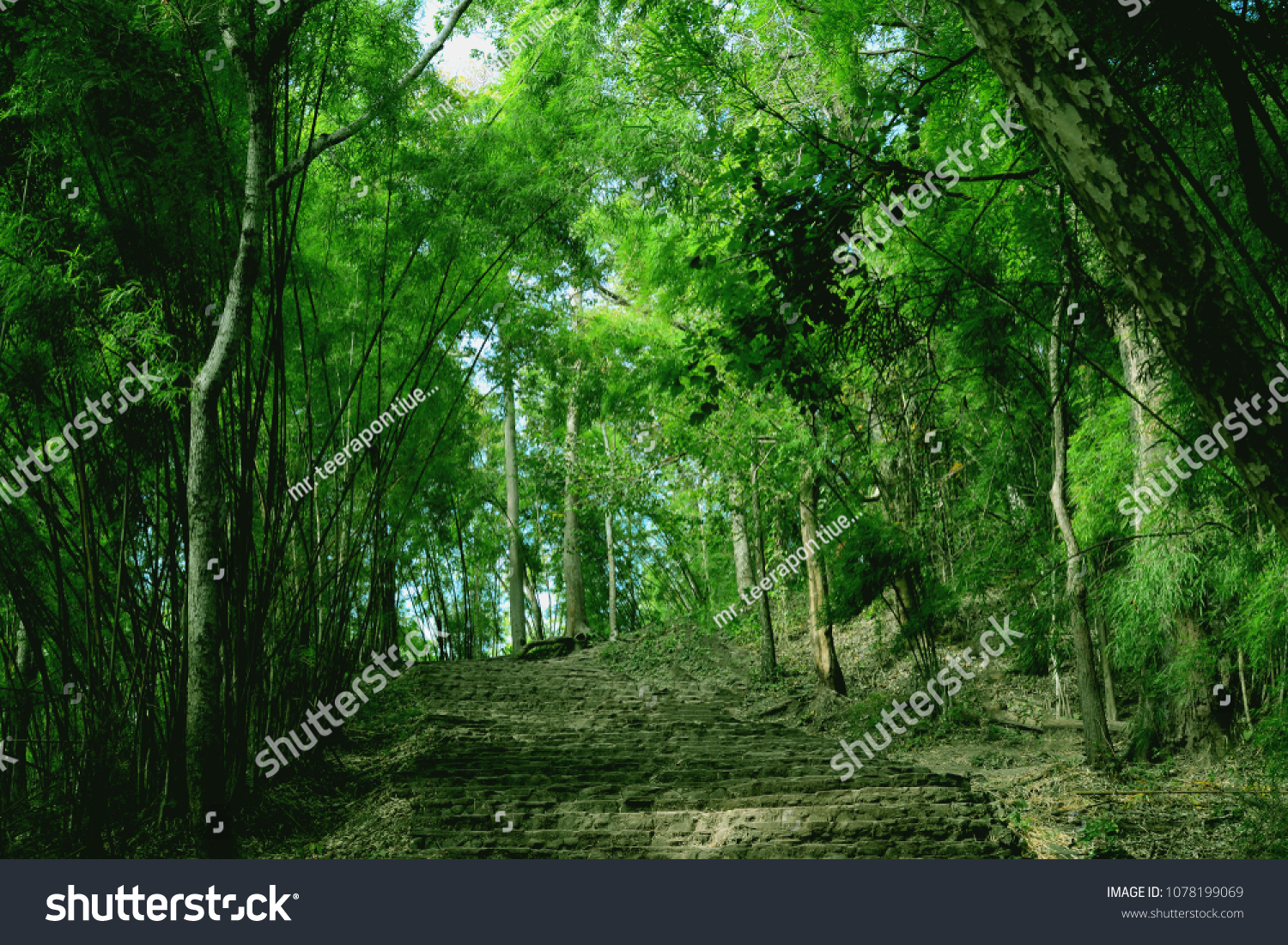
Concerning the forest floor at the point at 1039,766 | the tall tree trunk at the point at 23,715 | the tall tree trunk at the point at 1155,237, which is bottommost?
the forest floor at the point at 1039,766

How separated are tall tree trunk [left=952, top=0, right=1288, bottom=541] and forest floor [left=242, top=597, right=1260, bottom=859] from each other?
102 inches

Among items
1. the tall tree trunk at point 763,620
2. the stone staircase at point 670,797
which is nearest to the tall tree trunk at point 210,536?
the stone staircase at point 670,797

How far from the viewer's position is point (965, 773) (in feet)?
18.3

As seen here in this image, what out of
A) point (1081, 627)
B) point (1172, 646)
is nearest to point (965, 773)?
point (1081, 627)

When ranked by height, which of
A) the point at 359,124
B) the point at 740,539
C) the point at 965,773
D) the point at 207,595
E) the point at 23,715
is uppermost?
the point at 359,124

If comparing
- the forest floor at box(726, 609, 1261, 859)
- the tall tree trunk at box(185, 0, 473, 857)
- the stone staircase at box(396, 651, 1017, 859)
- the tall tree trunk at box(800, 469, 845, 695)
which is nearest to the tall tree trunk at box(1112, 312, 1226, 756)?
the forest floor at box(726, 609, 1261, 859)

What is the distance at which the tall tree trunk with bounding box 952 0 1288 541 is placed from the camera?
173 centimetres

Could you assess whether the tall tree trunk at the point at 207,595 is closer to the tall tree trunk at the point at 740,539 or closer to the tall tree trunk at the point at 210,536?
the tall tree trunk at the point at 210,536

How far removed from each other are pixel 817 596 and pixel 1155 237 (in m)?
6.76

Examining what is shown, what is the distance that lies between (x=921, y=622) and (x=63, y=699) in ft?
16.4

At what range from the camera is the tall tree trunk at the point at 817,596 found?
802 cm

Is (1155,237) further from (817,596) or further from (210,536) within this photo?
(817,596)

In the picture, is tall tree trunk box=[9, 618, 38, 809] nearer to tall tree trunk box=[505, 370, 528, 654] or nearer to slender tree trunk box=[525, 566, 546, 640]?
tall tree trunk box=[505, 370, 528, 654]

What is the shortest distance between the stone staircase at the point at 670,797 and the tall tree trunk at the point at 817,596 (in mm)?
965
